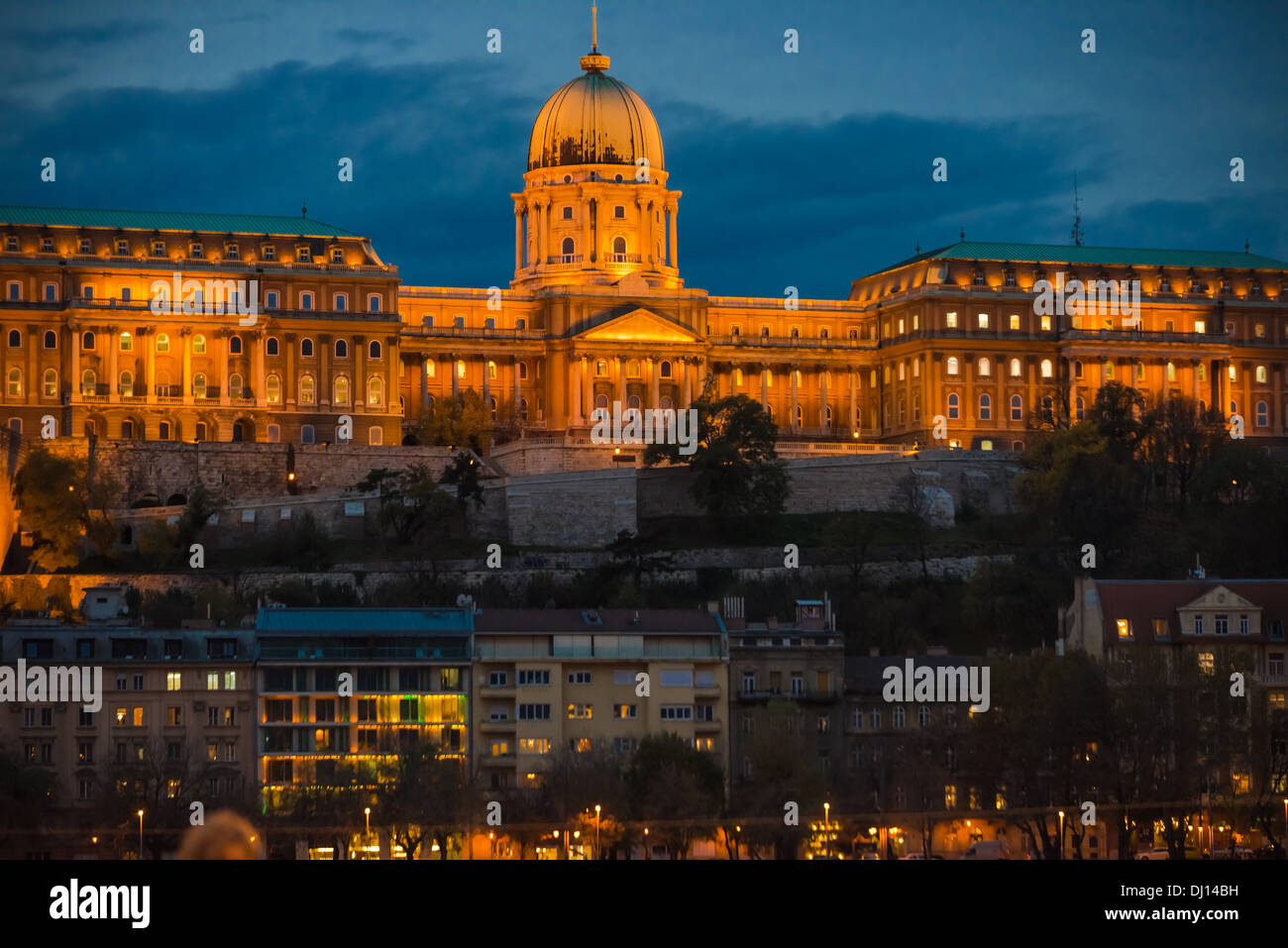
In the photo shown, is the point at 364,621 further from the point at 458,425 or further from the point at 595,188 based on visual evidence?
the point at 595,188

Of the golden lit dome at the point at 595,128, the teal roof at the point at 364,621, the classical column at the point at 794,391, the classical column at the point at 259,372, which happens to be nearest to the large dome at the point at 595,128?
the golden lit dome at the point at 595,128

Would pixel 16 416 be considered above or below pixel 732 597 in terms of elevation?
above

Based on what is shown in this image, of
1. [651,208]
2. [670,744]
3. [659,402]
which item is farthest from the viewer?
[651,208]

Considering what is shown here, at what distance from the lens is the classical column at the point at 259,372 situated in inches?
5364

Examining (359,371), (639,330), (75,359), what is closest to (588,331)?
(639,330)

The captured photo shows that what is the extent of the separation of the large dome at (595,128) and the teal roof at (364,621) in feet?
231

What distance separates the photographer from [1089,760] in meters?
76.8

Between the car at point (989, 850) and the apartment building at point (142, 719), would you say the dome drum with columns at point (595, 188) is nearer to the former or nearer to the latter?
the apartment building at point (142, 719)

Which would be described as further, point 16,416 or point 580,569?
point 16,416

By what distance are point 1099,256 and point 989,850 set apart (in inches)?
3670

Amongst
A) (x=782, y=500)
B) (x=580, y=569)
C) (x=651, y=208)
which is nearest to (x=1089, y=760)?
(x=580, y=569)
